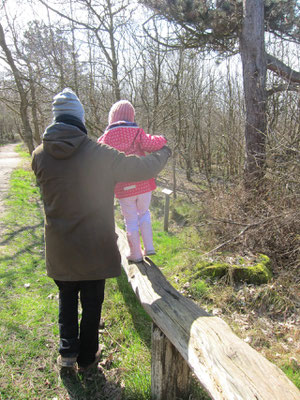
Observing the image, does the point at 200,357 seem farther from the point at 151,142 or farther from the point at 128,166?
the point at 151,142

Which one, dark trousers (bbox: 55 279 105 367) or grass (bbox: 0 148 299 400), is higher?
dark trousers (bbox: 55 279 105 367)

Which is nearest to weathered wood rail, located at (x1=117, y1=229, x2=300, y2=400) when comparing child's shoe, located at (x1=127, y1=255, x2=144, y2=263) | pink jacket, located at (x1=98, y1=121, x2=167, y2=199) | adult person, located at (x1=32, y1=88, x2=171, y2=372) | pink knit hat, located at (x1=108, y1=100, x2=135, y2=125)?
child's shoe, located at (x1=127, y1=255, x2=144, y2=263)

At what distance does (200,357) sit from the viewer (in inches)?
63.3

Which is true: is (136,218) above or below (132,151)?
below

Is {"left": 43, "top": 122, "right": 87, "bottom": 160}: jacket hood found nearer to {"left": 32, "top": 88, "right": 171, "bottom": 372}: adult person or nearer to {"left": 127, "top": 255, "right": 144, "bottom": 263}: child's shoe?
{"left": 32, "top": 88, "right": 171, "bottom": 372}: adult person

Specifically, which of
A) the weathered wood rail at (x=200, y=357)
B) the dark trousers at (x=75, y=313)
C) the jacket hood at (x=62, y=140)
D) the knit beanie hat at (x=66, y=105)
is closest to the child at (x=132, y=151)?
the weathered wood rail at (x=200, y=357)

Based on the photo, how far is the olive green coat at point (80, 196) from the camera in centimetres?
182

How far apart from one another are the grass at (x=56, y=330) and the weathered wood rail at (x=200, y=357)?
0.34 meters

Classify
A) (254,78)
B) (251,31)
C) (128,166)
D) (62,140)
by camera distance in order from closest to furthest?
(62,140) < (128,166) < (251,31) < (254,78)

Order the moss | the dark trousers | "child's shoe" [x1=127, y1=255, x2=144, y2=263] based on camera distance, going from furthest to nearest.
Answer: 1. the moss
2. "child's shoe" [x1=127, y1=255, x2=144, y2=263]
3. the dark trousers

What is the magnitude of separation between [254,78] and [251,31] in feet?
2.90

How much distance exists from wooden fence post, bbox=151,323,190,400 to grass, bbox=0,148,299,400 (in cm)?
16

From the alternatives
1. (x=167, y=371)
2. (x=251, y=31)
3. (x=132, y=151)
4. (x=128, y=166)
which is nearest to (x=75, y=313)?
(x=167, y=371)

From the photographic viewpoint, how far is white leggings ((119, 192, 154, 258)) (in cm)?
284
